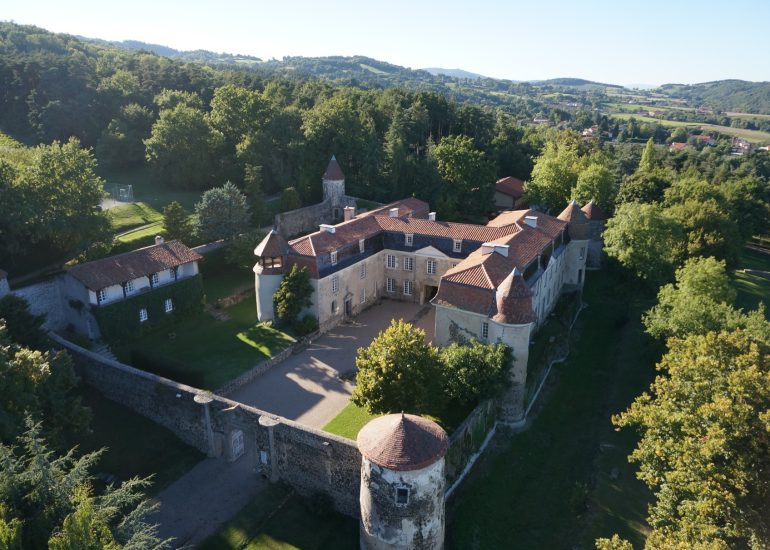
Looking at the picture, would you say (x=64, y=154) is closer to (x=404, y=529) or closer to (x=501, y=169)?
(x=404, y=529)

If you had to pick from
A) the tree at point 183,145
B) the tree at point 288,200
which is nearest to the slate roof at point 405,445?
the tree at point 288,200

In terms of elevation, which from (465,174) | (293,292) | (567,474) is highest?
(465,174)

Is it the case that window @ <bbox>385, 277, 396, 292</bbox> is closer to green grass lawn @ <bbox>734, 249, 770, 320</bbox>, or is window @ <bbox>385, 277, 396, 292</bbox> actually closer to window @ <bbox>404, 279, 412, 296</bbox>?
window @ <bbox>404, 279, 412, 296</bbox>

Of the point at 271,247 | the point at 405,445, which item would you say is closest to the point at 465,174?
the point at 271,247

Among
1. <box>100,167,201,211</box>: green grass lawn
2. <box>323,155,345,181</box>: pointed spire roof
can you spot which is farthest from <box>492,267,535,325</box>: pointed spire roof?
<box>100,167,201,211</box>: green grass lawn

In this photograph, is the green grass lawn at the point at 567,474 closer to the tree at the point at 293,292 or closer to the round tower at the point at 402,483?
the round tower at the point at 402,483

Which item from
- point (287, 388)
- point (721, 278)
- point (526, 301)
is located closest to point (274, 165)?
point (287, 388)

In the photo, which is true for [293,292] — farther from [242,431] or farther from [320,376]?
[242,431]
